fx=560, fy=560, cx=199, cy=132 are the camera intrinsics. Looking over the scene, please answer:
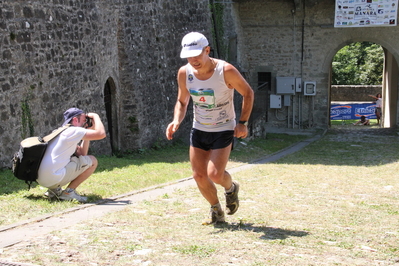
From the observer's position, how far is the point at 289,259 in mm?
4180

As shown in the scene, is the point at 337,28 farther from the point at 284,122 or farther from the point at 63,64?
the point at 63,64

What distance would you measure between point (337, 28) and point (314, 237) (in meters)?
15.6

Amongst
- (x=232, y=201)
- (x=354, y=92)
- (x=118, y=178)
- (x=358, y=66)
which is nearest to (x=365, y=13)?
(x=354, y=92)

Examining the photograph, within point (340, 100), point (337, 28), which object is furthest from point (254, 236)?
point (340, 100)

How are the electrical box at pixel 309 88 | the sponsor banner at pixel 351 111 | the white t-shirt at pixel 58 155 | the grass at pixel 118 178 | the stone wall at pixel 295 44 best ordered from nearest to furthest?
the grass at pixel 118 178, the white t-shirt at pixel 58 155, the stone wall at pixel 295 44, the electrical box at pixel 309 88, the sponsor banner at pixel 351 111

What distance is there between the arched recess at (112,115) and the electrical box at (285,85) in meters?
9.11

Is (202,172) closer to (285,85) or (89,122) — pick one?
(89,122)

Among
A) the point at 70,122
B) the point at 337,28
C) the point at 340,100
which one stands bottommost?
the point at 340,100

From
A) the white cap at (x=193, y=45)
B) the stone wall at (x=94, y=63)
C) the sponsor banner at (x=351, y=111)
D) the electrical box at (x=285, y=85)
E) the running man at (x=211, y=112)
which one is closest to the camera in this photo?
the white cap at (x=193, y=45)

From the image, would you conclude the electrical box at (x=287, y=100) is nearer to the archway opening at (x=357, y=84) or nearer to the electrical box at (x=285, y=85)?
the electrical box at (x=285, y=85)

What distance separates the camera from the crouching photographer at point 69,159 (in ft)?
19.8

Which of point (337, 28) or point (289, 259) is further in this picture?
point (337, 28)

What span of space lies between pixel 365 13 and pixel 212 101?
14.4 metres

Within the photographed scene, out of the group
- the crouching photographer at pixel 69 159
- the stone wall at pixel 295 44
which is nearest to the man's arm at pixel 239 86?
the crouching photographer at pixel 69 159
